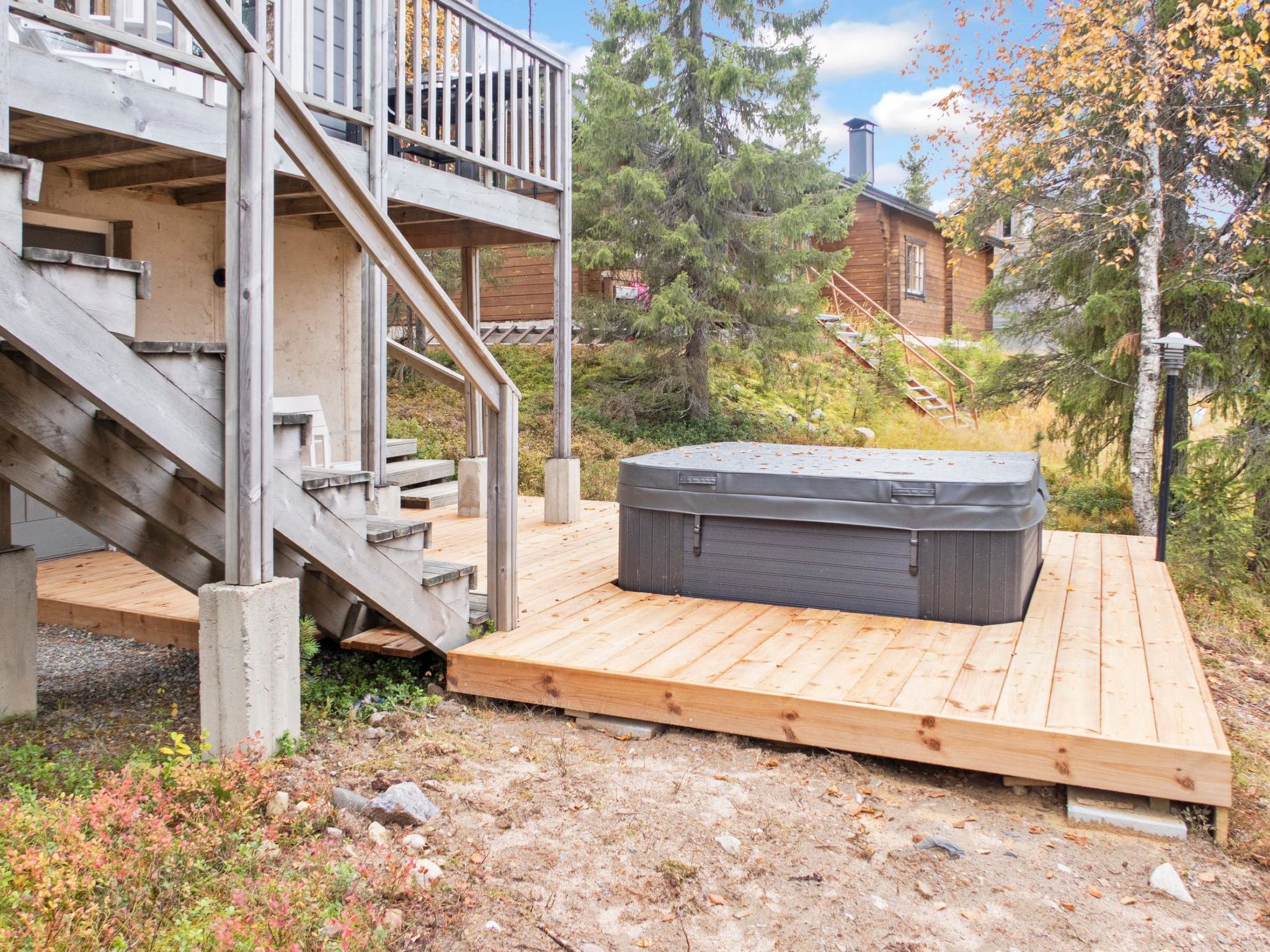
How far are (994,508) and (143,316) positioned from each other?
14.7 ft

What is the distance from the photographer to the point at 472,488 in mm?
7168

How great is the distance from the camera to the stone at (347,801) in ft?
8.95

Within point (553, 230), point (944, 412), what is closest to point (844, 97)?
point (944, 412)

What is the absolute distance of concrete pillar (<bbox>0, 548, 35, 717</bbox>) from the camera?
3.47 metres

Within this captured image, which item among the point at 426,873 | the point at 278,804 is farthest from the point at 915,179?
the point at 426,873

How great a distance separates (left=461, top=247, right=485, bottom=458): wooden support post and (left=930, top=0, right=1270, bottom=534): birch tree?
461 centimetres

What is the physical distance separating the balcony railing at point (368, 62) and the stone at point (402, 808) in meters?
2.78

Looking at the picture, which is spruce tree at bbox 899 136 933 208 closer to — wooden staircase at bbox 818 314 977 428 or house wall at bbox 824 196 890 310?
house wall at bbox 824 196 890 310

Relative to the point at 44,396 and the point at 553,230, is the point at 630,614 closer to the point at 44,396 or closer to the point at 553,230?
the point at 44,396

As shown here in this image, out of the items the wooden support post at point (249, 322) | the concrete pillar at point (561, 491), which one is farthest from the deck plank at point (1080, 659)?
the concrete pillar at point (561, 491)

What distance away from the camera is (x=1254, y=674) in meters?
4.88

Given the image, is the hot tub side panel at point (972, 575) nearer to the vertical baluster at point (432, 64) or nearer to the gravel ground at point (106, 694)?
the gravel ground at point (106, 694)

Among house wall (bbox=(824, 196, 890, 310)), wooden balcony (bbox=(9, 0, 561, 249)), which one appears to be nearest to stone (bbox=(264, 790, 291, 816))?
wooden balcony (bbox=(9, 0, 561, 249))

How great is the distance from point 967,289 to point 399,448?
16807 millimetres
